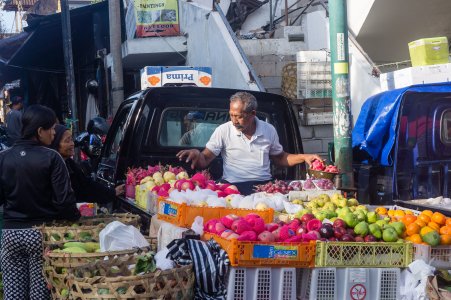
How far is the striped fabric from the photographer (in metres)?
3.99

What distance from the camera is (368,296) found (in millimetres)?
4281

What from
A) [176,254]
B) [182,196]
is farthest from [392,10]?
[176,254]

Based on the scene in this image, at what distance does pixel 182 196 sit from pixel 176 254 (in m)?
1.08

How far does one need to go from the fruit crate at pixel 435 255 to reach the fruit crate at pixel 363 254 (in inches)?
3.2

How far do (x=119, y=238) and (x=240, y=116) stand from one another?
1.92 metres

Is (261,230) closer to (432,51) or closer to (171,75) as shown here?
(432,51)

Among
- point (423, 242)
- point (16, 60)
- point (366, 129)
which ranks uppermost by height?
point (16, 60)

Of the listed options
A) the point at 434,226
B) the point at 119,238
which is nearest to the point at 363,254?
the point at 434,226

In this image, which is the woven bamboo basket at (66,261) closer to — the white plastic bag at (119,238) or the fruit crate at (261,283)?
the white plastic bag at (119,238)

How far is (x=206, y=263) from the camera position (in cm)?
404

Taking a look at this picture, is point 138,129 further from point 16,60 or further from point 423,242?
point 16,60

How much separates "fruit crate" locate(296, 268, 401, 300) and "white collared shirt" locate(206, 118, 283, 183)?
2.19 metres

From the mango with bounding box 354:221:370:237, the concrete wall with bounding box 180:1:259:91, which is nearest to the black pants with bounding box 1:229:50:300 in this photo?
the mango with bounding box 354:221:370:237

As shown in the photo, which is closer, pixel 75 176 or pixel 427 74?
pixel 75 176
